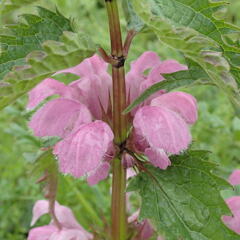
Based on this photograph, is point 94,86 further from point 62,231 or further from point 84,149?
point 62,231

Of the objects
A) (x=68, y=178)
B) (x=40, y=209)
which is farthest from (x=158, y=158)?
(x=68, y=178)

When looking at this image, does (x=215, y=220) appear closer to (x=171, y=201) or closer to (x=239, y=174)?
(x=171, y=201)

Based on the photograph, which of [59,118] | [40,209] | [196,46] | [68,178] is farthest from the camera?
[68,178]

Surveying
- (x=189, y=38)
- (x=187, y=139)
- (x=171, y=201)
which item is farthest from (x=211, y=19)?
(x=171, y=201)

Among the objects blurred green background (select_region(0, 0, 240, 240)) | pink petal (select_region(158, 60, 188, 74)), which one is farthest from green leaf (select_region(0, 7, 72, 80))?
blurred green background (select_region(0, 0, 240, 240))

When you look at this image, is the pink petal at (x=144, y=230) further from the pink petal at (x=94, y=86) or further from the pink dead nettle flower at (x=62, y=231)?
the pink petal at (x=94, y=86)

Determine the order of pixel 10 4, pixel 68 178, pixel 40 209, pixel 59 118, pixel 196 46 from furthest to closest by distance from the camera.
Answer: pixel 68 178, pixel 40 209, pixel 59 118, pixel 10 4, pixel 196 46

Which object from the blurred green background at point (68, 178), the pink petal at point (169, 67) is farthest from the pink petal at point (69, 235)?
the blurred green background at point (68, 178)
